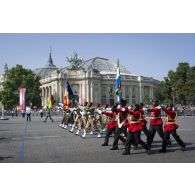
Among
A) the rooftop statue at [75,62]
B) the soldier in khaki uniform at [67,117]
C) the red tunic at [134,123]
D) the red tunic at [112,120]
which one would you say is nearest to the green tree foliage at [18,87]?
the rooftop statue at [75,62]

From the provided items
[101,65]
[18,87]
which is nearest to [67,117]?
[18,87]

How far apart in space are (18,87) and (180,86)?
36.7m

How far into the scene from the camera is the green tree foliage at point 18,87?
83500 millimetres

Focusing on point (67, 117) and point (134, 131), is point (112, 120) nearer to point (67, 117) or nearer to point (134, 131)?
point (134, 131)

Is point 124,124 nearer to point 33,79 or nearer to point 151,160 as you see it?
point 151,160

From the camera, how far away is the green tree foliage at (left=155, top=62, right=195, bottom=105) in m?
73.9

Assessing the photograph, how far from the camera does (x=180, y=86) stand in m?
75.6

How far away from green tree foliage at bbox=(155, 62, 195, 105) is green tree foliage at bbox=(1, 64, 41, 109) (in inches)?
1112

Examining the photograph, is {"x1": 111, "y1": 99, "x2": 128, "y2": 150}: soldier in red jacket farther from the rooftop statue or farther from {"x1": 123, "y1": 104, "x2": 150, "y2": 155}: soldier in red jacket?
the rooftop statue

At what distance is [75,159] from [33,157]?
1457 mm

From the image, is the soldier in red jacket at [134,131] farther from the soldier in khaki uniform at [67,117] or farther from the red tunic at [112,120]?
the soldier in khaki uniform at [67,117]

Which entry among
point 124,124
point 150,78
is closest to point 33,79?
point 150,78

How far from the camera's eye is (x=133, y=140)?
13.6 metres

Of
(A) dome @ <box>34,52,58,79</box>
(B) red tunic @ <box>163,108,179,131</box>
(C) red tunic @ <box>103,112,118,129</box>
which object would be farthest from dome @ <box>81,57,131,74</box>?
(B) red tunic @ <box>163,108,179,131</box>
